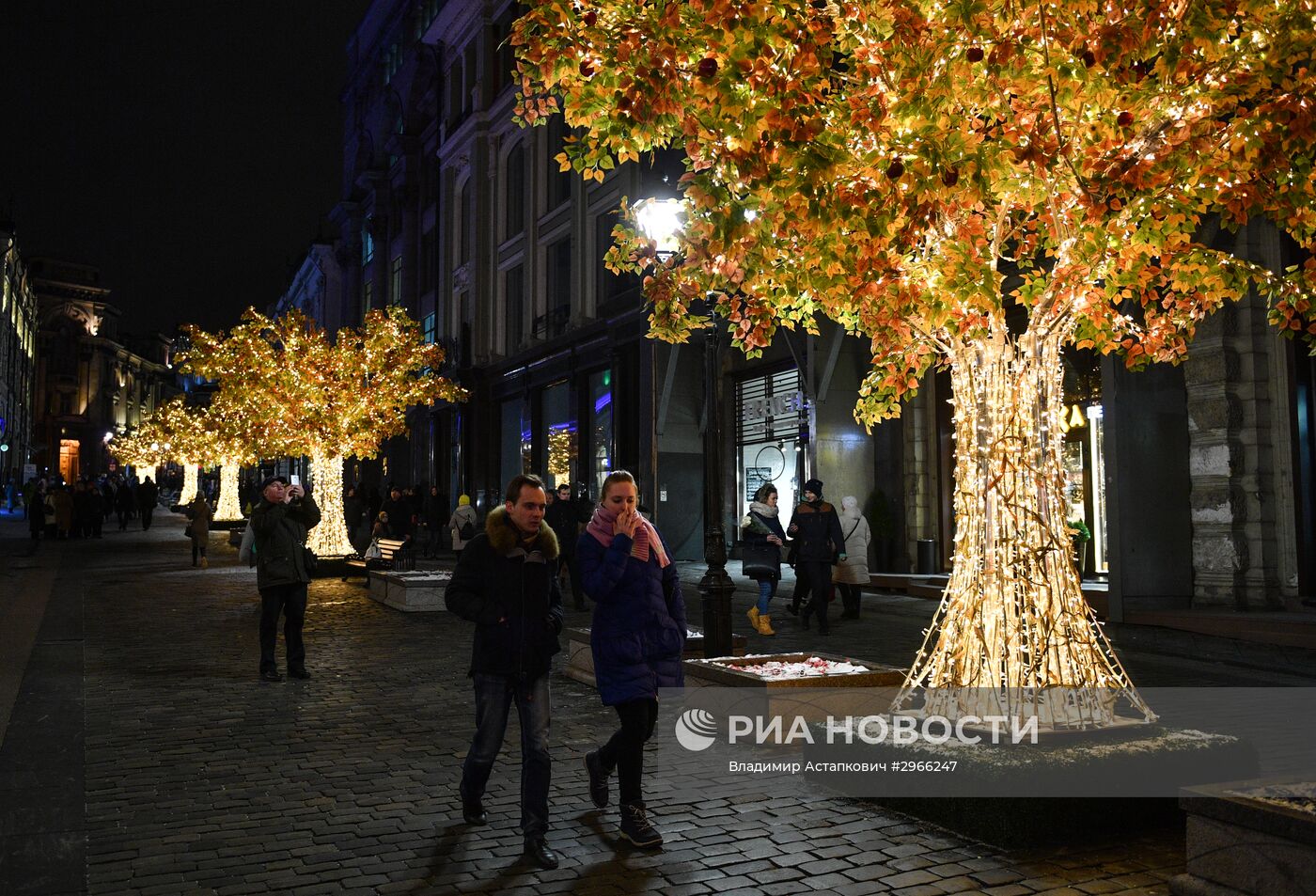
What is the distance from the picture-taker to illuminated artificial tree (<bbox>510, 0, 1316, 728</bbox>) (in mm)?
5387

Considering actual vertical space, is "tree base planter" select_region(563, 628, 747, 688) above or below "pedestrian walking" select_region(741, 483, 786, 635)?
below

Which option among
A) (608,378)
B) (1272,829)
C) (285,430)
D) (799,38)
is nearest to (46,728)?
(799,38)

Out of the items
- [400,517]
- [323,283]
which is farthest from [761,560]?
[323,283]

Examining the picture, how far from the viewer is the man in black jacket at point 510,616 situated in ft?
17.2

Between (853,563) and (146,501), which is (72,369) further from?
(853,563)

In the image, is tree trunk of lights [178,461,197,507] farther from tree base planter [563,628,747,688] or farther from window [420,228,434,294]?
tree base planter [563,628,747,688]

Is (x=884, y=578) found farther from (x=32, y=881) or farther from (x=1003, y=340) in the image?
(x=32, y=881)

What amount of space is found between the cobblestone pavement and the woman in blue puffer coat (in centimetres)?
45

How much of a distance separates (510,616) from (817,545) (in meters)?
8.74

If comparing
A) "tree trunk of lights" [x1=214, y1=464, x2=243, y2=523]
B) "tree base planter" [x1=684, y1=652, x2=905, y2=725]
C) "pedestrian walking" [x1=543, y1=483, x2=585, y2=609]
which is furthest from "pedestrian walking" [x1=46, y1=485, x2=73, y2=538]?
"tree base planter" [x1=684, y1=652, x2=905, y2=725]

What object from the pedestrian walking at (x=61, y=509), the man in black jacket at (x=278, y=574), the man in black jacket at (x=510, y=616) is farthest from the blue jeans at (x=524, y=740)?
the pedestrian walking at (x=61, y=509)

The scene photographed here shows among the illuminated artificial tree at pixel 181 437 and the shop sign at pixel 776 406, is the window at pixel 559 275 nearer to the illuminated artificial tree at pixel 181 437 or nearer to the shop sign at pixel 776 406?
the shop sign at pixel 776 406

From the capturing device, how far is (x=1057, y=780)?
5.13 meters

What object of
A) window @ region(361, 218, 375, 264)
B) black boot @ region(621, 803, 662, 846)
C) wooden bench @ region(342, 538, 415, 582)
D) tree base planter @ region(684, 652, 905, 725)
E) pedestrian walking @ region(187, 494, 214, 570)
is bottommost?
black boot @ region(621, 803, 662, 846)
